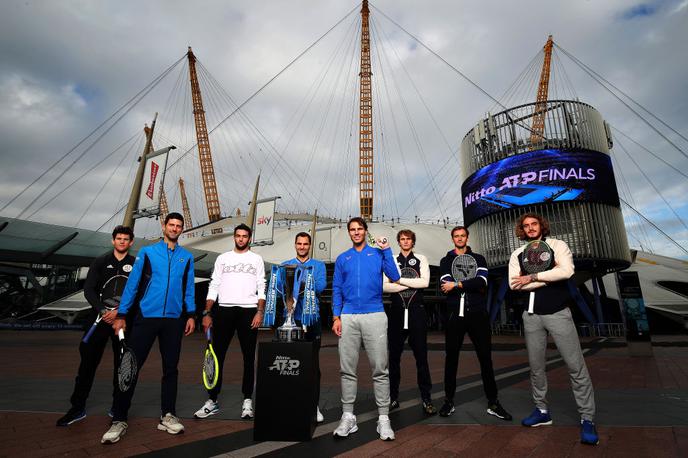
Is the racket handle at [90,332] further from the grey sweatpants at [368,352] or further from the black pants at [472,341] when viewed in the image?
the black pants at [472,341]

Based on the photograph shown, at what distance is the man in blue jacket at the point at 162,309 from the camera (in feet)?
11.2

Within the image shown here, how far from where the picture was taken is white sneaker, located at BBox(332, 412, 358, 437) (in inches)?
120

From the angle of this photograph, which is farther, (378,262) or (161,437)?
(378,262)

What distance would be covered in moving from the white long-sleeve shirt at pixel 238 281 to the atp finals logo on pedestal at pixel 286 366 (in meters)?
1.10

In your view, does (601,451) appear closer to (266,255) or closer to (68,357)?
(68,357)

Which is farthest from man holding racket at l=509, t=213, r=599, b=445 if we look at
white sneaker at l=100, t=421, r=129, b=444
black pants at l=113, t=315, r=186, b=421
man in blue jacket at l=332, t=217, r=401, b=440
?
white sneaker at l=100, t=421, r=129, b=444

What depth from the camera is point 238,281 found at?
4027 mm

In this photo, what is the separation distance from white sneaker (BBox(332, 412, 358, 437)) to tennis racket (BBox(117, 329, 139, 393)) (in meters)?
1.86

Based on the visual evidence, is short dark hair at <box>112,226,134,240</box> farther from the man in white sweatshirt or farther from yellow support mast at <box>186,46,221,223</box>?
yellow support mast at <box>186,46,221,223</box>

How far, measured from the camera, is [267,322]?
3.54 meters

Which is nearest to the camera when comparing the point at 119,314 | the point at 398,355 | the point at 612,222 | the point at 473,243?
the point at 119,314

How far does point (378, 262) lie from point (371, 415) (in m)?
1.70

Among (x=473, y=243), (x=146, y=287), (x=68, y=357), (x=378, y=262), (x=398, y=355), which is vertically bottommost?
(x=68, y=357)

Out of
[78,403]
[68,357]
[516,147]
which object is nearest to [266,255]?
[516,147]
